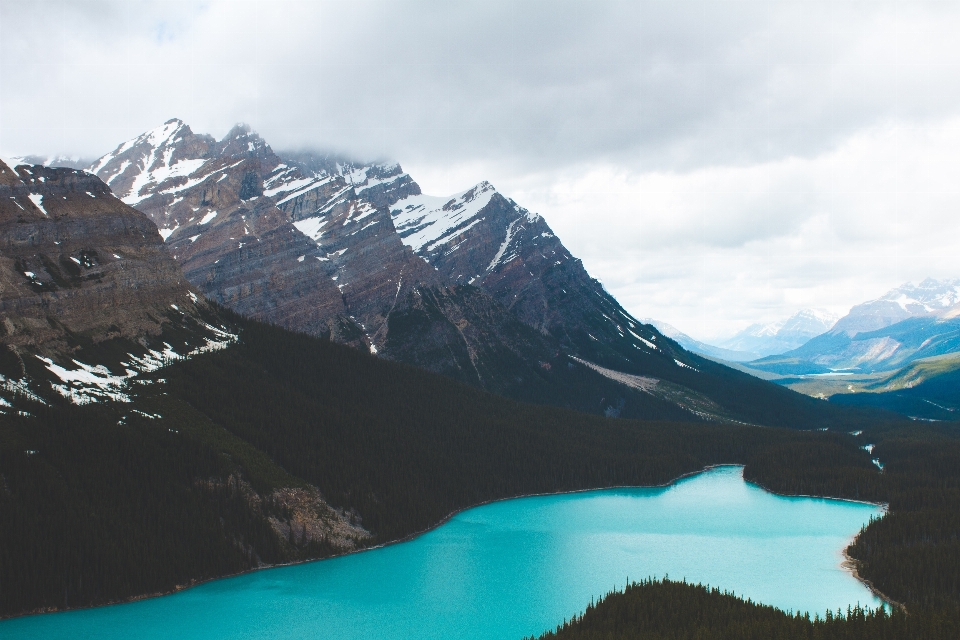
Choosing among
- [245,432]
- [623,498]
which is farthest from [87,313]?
[623,498]

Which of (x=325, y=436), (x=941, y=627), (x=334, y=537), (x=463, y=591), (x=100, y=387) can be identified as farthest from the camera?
(x=325, y=436)

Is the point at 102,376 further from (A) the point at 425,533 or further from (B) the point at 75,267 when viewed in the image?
(A) the point at 425,533

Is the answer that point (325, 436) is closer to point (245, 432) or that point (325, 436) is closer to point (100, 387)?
point (245, 432)

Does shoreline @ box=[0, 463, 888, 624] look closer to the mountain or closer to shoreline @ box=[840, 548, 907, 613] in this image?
shoreline @ box=[840, 548, 907, 613]

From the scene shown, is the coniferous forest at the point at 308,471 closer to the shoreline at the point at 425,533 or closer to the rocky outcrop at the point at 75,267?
the shoreline at the point at 425,533

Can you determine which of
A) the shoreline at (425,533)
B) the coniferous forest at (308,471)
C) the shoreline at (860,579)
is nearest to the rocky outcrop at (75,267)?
the coniferous forest at (308,471)

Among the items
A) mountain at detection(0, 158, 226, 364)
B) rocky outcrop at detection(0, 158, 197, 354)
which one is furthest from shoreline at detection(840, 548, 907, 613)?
rocky outcrop at detection(0, 158, 197, 354)

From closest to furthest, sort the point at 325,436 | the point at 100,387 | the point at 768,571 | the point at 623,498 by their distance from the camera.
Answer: the point at 768,571, the point at 100,387, the point at 325,436, the point at 623,498
